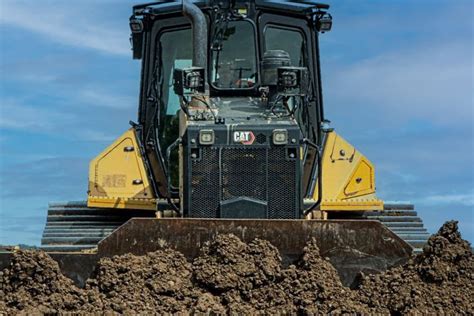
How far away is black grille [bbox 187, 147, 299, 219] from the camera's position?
389 inches

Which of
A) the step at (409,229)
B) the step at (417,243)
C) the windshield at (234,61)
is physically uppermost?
the windshield at (234,61)

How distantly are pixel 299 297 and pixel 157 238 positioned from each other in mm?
1293

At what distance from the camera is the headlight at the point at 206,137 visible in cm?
992

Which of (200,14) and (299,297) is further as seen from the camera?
(200,14)

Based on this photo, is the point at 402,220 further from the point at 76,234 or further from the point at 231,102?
the point at 76,234

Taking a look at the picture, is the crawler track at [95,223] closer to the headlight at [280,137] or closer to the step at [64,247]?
the step at [64,247]

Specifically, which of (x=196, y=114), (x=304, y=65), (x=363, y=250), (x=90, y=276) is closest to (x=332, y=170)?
(x=304, y=65)

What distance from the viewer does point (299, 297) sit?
8.64 m

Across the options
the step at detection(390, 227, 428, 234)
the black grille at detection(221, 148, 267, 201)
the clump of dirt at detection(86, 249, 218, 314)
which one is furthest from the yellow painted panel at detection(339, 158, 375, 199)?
the clump of dirt at detection(86, 249, 218, 314)

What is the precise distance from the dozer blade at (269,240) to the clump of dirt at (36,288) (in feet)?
0.61

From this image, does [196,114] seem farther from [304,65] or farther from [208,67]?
[304,65]

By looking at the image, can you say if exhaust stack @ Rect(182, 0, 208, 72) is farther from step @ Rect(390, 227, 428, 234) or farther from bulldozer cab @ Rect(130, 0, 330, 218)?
step @ Rect(390, 227, 428, 234)

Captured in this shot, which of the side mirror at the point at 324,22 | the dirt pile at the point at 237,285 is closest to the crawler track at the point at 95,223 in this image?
the dirt pile at the point at 237,285

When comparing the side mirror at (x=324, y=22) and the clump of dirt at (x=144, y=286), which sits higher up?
the side mirror at (x=324, y=22)
